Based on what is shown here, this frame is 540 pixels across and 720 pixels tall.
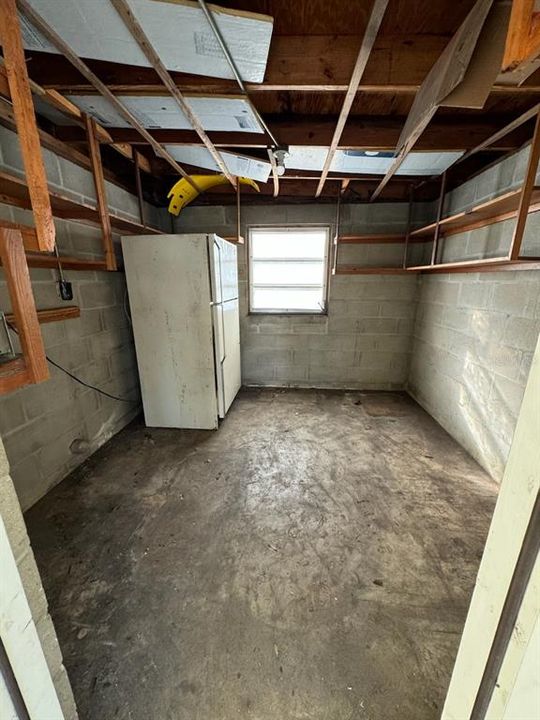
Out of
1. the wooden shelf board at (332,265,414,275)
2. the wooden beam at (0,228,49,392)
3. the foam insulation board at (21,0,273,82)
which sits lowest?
the wooden beam at (0,228,49,392)

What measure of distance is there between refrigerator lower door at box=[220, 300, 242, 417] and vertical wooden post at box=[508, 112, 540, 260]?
2236 millimetres

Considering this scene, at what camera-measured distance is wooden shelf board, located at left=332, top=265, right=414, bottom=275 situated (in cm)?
340

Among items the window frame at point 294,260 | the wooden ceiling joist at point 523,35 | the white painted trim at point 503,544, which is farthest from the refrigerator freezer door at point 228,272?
the white painted trim at point 503,544

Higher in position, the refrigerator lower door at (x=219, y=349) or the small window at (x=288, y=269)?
the small window at (x=288, y=269)

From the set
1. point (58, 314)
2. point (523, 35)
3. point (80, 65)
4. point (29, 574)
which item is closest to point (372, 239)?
point (80, 65)

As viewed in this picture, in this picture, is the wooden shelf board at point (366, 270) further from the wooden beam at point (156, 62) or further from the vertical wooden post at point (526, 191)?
the wooden beam at point (156, 62)

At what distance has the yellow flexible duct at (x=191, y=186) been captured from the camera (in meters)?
3.01

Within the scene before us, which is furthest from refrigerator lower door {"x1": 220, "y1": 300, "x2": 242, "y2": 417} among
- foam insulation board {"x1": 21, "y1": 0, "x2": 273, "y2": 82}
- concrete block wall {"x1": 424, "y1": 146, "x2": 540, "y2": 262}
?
concrete block wall {"x1": 424, "y1": 146, "x2": 540, "y2": 262}

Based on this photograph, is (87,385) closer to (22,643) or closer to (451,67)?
(22,643)

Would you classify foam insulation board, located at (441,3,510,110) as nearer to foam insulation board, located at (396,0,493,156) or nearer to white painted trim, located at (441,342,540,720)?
foam insulation board, located at (396,0,493,156)

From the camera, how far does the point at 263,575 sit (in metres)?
1.49

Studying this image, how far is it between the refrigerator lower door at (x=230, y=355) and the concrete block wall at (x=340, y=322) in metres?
0.41

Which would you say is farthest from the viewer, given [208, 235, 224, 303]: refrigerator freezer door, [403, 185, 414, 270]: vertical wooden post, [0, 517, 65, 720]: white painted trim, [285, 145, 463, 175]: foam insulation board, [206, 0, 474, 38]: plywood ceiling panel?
[403, 185, 414, 270]: vertical wooden post

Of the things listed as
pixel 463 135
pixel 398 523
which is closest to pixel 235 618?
pixel 398 523
